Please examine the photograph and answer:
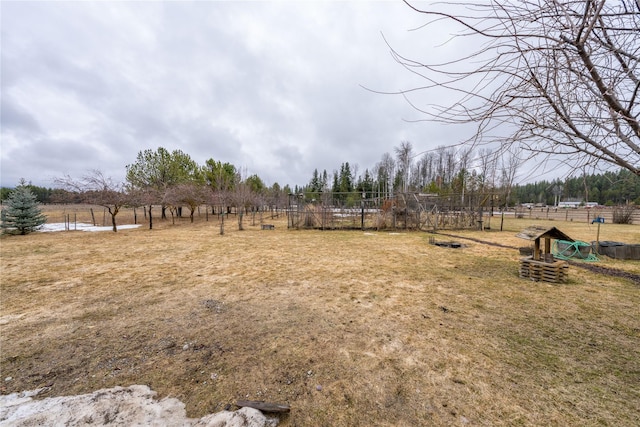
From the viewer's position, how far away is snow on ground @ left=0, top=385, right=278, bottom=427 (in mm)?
1997

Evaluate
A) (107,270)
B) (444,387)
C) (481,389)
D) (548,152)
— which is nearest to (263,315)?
(444,387)

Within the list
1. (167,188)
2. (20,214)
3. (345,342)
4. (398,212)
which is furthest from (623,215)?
(20,214)

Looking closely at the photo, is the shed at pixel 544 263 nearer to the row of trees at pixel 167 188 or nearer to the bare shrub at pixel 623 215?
the row of trees at pixel 167 188

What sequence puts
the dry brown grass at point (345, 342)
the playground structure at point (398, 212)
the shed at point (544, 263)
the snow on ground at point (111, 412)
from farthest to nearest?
1. the playground structure at point (398, 212)
2. the shed at point (544, 263)
3. the dry brown grass at point (345, 342)
4. the snow on ground at point (111, 412)

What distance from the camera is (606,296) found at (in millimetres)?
4844

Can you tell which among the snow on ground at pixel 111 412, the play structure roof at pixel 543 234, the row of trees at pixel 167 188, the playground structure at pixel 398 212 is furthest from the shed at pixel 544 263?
the row of trees at pixel 167 188

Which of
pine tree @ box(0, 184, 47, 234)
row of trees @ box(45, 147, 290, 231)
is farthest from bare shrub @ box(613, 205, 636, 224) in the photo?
pine tree @ box(0, 184, 47, 234)

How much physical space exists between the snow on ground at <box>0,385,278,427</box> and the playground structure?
14.1 meters

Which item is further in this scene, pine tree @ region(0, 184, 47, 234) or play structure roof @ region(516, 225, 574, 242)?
pine tree @ region(0, 184, 47, 234)

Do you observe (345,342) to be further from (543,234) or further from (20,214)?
(20,214)

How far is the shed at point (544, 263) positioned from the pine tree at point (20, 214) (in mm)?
23531

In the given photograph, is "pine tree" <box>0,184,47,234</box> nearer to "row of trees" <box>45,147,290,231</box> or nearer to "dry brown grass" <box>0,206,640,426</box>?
"row of trees" <box>45,147,290,231</box>

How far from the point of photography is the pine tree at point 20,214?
13922 mm

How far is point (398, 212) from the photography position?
16.3 meters
